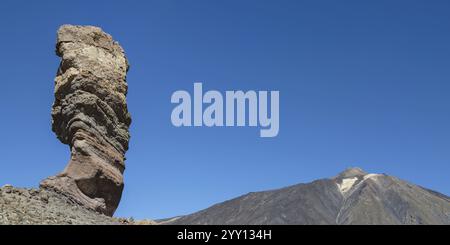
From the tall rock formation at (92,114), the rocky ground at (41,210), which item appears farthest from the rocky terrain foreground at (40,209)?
the tall rock formation at (92,114)

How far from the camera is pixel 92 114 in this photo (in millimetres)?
33656

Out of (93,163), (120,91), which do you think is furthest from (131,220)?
(120,91)

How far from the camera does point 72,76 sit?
111ft

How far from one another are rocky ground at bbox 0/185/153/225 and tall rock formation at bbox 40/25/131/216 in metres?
1.74

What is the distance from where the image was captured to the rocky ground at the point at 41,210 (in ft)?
76.5

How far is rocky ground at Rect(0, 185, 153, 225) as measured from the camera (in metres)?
23.3

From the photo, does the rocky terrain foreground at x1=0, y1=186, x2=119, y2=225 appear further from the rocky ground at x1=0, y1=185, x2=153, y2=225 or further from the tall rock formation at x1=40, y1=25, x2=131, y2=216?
the tall rock formation at x1=40, y1=25, x2=131, y2=216

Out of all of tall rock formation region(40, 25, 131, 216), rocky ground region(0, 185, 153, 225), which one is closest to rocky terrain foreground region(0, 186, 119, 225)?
rocky ground region(0, 185, 153, 225)

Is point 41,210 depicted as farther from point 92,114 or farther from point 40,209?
point 92,114

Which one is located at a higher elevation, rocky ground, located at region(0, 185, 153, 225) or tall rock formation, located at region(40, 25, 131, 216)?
tall rock formation, located at region(40, 25, 131, 216)

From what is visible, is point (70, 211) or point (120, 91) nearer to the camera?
point (70, 211)

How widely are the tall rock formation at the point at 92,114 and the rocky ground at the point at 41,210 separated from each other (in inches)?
68.5
